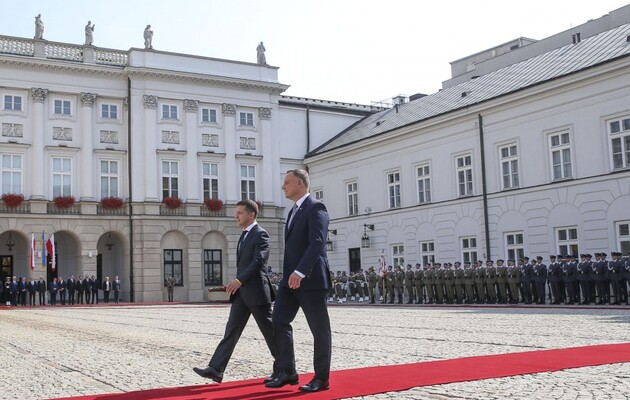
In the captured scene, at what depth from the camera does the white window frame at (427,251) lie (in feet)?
114

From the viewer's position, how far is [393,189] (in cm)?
3747

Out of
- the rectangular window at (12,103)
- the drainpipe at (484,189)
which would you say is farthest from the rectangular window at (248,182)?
the drainpipe at (484,189)

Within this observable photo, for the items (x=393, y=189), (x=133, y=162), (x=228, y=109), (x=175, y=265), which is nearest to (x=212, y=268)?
(x=175, y=265)

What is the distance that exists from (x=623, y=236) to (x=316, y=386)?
21563mm

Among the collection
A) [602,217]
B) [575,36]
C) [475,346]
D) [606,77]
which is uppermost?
[575,36]

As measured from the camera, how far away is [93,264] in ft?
131

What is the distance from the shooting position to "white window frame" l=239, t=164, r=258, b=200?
44.2 meters

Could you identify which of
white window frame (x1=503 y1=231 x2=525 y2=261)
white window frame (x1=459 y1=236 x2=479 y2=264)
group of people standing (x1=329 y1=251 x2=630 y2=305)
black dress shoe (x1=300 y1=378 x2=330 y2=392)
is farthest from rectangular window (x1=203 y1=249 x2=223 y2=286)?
black dress shoe (x1=300 y1=378 x2=330 y2=392)

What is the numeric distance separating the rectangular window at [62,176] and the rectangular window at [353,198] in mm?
14879

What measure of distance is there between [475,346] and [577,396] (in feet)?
15.1

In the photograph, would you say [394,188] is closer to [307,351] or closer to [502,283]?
[502,283]

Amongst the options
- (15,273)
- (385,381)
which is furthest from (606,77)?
(15,273)

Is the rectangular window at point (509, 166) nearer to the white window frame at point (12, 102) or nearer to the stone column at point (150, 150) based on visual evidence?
the stone column at point (150, 150)

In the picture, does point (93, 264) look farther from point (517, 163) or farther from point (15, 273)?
point (517, 163)
